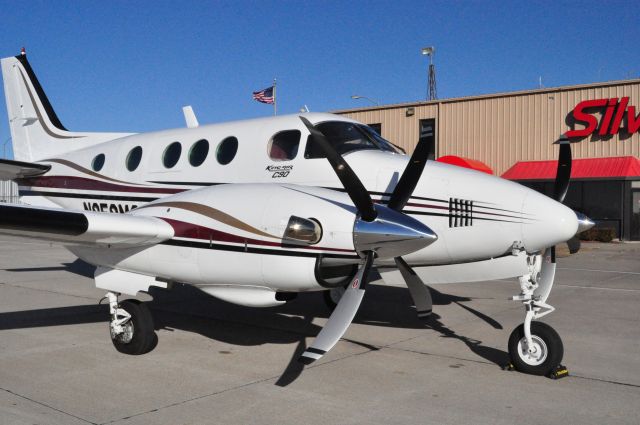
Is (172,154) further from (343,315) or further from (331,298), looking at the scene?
(343,315)

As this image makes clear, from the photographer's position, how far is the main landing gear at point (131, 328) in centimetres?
719

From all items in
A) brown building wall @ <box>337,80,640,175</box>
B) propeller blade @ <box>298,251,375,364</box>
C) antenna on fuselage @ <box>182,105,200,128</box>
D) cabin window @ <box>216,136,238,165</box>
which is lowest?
propeller blade @ <box>298,251,375,364</box>

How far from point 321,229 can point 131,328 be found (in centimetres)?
296

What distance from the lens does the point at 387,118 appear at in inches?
1464

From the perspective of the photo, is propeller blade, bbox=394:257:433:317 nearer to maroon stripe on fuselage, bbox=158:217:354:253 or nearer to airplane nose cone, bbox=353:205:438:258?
airplane nose cone, bbox=353:205:438:258

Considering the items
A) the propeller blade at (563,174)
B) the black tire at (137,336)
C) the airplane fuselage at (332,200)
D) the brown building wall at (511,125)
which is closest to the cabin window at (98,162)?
the airplane fuselage at (332,200)

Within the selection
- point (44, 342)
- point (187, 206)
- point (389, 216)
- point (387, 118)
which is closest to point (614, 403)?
point (389, 216)

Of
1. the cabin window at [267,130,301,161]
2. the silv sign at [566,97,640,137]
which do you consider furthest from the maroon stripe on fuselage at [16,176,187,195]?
the silv sign at [566,97,640,137]

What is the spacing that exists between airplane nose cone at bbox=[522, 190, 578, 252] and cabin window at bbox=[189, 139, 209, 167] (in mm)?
4577

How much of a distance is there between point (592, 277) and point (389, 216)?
11.3m

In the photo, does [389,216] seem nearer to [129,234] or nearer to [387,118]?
[129,234]

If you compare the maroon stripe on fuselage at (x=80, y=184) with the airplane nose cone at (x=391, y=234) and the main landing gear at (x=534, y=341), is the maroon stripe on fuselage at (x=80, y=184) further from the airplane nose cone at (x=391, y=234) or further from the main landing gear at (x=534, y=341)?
the main landing gear at (x=534, y=341)

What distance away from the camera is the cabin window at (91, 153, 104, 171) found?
33.4 ft

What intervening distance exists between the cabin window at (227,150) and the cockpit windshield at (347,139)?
1232 millimetres
